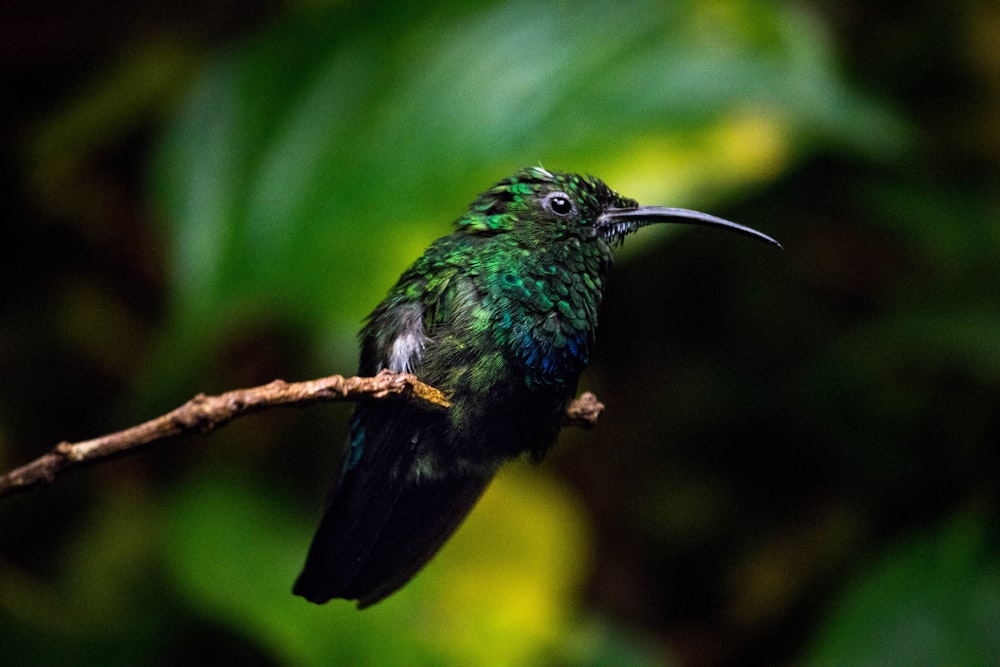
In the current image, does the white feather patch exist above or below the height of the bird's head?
below

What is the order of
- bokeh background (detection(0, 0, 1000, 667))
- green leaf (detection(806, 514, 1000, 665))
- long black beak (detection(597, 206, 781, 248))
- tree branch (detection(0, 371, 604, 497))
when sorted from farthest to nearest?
green leaf (detection(806, 514, 1000, 665)) < bokeh background (detection(0, 0, 1000, 667)) < long black beak (detection(597, 206, 781, 248)) < tree branch (detection(0, 371, 604, 497))

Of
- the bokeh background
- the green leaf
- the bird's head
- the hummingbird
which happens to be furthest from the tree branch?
the green leaf

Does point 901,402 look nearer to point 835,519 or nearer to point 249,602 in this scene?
point 835,519

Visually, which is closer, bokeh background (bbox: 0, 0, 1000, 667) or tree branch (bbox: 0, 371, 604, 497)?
tree branch (bbox: 0, 371, 604, 497)

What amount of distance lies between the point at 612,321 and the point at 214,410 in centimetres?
66

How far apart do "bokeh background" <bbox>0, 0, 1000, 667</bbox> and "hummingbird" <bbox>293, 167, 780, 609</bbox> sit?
284 mm

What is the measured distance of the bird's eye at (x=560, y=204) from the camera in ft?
1.94

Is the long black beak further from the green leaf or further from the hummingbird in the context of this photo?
the green leaf

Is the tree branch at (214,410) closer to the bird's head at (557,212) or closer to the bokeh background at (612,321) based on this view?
the bird's head at (557,212)

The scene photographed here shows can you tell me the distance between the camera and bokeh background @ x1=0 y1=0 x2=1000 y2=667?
1.37m

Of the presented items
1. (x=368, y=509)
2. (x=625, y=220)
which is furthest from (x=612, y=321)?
(x=368, y=509)

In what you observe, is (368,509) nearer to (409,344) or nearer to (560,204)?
(409,344)

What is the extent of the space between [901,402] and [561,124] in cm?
148

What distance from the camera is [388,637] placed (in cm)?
145
